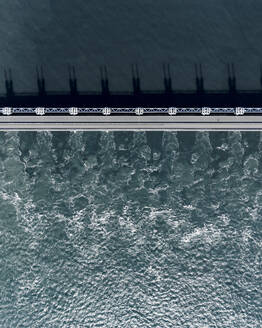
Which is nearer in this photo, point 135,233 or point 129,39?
point 129,39

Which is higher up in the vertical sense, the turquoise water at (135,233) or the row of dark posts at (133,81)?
the row of dark posts at (133,81)

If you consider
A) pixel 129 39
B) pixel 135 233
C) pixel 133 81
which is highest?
pixel 129 39

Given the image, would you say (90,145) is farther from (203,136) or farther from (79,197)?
(203,136)

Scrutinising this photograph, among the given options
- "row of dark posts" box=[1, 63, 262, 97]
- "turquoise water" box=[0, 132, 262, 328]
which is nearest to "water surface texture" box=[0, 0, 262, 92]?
"row of dark posts" box=[1, 63, 262, 97]

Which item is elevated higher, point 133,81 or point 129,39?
point 129,39

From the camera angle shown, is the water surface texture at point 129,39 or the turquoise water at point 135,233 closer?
the water surface texture at point 129,39

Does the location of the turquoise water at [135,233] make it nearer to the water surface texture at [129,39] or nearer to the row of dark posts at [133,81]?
the row of dark posts at [133,81]

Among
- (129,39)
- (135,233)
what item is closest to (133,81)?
(129,39)

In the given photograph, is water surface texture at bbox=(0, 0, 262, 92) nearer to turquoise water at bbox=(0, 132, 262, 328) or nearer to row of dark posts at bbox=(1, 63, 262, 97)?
row of dark posts at bbox=(1, 63, 262, 97)

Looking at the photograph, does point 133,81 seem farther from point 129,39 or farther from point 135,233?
point 135,233

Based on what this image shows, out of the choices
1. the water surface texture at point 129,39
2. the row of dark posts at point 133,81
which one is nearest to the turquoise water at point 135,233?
the row of dark posts at point 133,81
